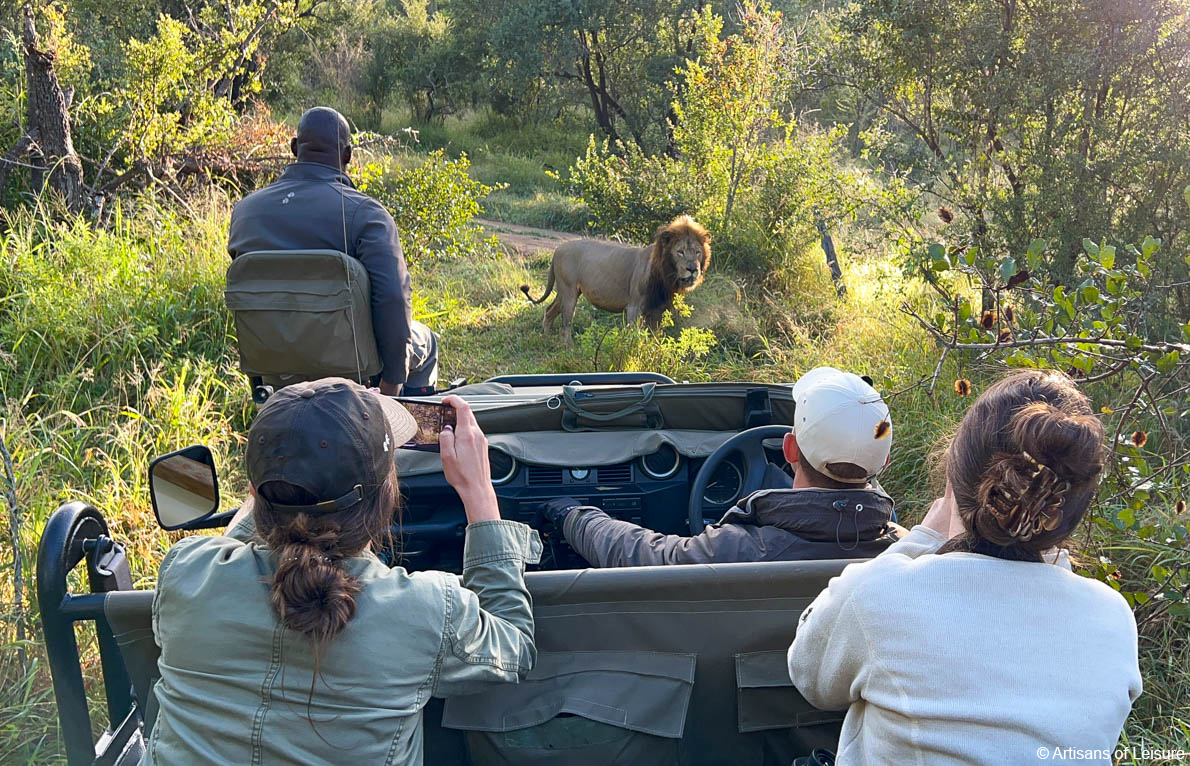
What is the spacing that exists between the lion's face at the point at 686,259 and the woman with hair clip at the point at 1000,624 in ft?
20.1

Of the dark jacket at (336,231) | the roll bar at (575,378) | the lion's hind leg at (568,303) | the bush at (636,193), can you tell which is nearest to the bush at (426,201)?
the lion's hind leg at (568,303)

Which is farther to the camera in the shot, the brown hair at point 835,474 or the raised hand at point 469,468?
the brown hair at point 835,474

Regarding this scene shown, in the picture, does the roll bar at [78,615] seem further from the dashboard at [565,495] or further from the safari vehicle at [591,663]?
the dashboard at [565,495]

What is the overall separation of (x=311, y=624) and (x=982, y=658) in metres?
1.07

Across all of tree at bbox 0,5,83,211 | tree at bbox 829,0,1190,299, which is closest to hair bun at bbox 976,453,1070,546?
tree at bbox 829,0,1190,299

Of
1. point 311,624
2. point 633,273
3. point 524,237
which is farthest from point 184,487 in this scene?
point 524,237

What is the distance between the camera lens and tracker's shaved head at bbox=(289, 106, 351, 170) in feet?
14.3

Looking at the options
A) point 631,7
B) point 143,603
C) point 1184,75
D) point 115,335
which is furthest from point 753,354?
point 631,7

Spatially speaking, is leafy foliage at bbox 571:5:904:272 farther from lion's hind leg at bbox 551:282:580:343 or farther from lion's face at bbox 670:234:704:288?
lion's hind leg at bbox 551:282:580:343

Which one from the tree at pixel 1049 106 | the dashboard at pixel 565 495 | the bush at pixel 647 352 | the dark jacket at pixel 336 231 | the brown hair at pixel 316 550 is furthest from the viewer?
the bush at pixel 647 352

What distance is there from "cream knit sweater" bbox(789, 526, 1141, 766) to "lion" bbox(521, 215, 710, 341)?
6252mm

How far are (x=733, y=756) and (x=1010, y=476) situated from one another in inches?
37.1

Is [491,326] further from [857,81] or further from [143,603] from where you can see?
[143,603]

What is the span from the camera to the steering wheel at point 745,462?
107 inches
